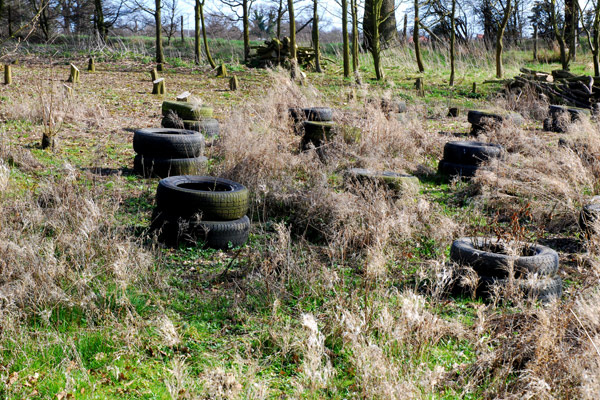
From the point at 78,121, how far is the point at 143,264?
8070 millimetres

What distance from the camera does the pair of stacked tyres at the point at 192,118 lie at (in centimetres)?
1102

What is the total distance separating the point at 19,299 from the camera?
4.23 m

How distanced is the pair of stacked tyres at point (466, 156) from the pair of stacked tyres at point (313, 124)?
7.10ft

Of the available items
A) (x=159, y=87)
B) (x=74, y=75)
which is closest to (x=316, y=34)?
(x=159, y=87)

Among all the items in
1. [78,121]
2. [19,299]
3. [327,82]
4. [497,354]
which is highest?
[327,82]

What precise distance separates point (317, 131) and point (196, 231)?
4.80m

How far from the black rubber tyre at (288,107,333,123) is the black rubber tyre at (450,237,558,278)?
6.55 m

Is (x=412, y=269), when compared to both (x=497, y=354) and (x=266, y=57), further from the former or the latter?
(x=266, y=57)

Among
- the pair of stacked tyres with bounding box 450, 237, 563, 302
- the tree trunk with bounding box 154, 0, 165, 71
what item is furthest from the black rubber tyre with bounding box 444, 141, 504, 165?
the tree trunk with bounding box 154, 0, 165, 71

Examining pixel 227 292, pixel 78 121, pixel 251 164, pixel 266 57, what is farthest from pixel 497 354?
pixel 266 57

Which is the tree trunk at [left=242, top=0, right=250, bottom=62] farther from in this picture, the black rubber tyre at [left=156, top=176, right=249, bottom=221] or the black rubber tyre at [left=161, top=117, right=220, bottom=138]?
the black rubber tyre at [left=156, top=176, right=249, bottom=221]

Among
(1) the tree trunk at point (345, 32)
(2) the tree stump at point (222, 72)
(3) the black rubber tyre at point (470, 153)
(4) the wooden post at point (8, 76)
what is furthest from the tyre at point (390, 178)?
(2) the tree stump at point (222, 72)

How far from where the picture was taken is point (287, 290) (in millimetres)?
5102

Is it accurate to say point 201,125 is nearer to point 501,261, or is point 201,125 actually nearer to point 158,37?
point 501,261
